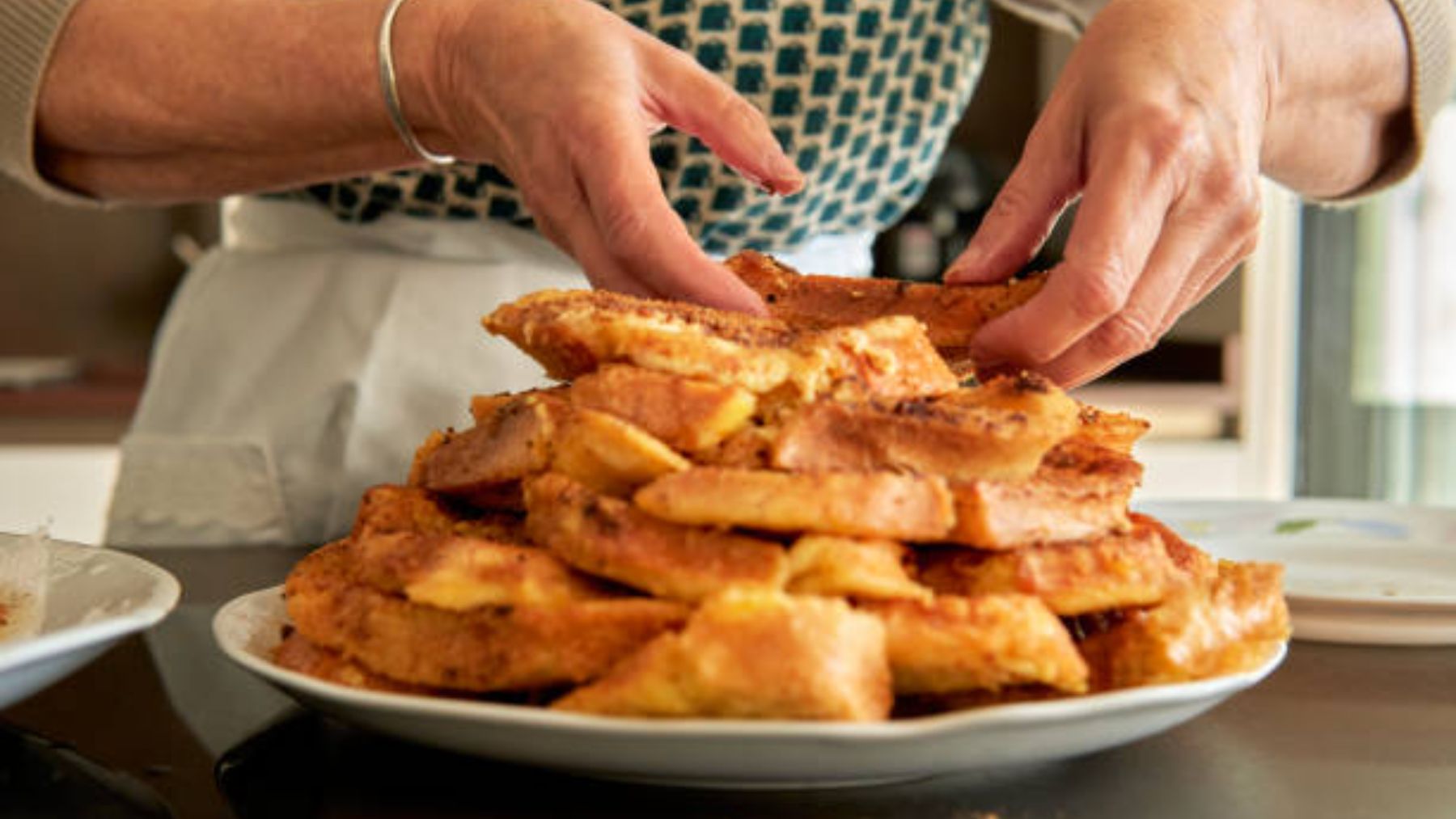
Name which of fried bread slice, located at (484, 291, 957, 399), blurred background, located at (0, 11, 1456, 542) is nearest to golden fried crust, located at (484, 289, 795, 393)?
fried bread slice, located at (484, 291, 957, 399)

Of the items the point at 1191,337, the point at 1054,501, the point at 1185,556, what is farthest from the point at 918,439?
the point at 1191,337

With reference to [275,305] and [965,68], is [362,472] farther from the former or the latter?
[965,68]

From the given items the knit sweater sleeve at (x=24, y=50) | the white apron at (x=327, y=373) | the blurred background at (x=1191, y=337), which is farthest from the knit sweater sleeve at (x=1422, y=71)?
the blurred background at (x=1191, y=337)

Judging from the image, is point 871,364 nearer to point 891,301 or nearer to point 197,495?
point 891,301

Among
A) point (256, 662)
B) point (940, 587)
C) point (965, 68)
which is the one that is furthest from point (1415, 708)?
point (965, 68)

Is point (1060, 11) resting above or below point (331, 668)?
above

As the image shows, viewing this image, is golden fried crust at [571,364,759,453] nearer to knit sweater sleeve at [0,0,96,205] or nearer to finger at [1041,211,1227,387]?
finger at [1041,211,1227,387]
